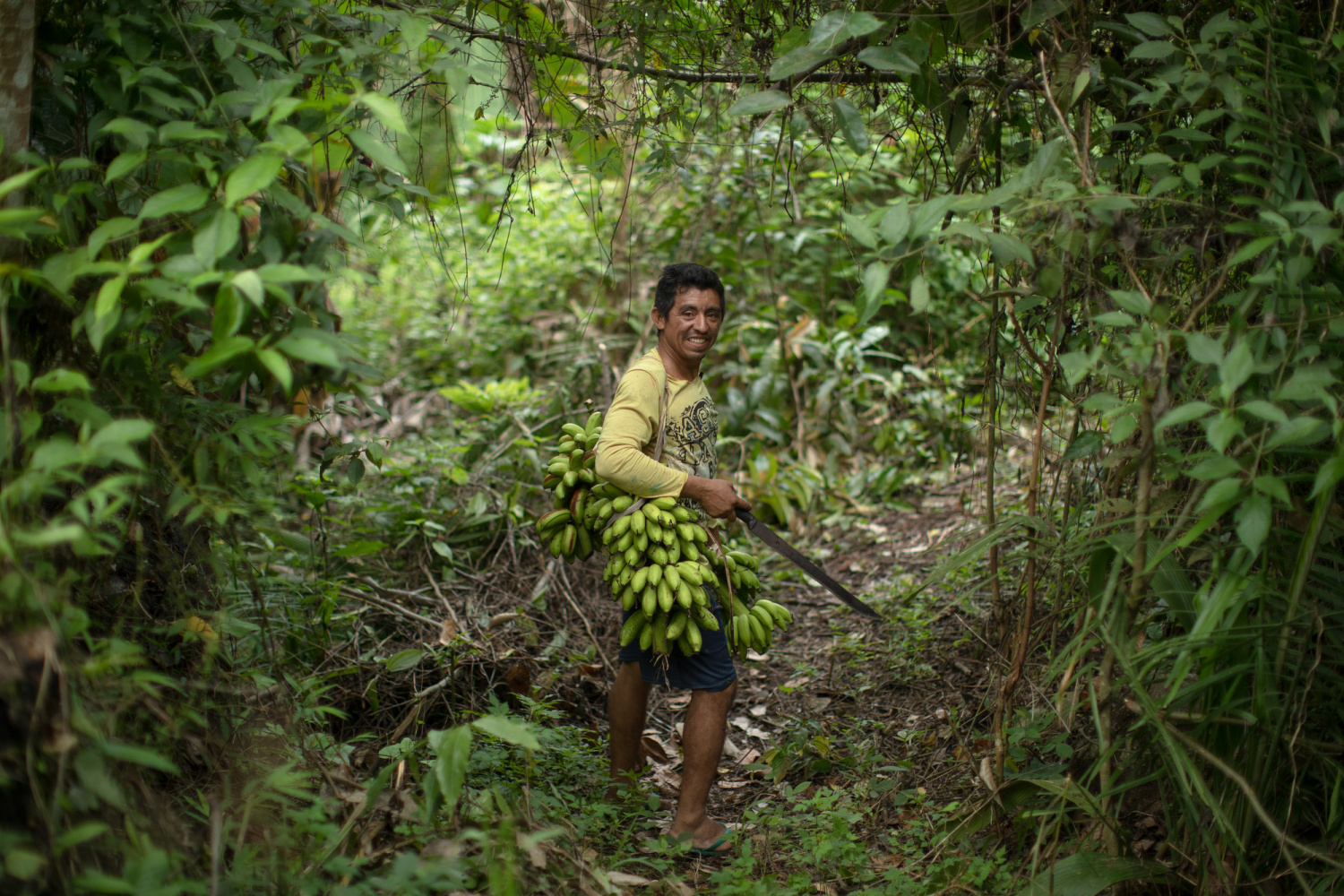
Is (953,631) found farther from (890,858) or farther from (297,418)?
(297,418)

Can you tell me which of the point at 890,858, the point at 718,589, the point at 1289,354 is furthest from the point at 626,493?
the point at 1289,354

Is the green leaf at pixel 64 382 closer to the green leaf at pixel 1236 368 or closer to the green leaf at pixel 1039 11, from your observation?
the green leaf at pixel 1236 368

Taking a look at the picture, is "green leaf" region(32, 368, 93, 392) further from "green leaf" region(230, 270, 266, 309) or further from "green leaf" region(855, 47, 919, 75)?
"green leaf" region(855, 47, 919, 75)

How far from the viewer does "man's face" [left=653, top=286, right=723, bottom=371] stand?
3.04 meters

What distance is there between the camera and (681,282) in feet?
10.1

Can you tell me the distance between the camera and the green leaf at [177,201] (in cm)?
169

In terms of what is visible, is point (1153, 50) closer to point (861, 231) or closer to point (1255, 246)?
point (1255, 246)

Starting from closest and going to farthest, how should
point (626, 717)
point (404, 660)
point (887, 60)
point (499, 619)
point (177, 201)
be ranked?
point (177, 201)
point (887, 60)
point (626, 717)
point (404, 660)
point (499, 619)

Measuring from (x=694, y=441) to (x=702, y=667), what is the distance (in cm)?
79

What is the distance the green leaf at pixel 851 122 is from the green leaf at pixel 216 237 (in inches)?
61.6

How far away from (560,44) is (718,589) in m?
2.03

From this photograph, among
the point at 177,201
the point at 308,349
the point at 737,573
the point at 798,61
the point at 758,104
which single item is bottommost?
the point at 737,573

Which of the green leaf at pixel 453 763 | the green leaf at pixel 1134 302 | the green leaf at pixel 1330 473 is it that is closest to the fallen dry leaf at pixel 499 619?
the green leaf at pixel 453 763

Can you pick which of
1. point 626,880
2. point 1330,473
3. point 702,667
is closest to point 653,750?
point 702,667
